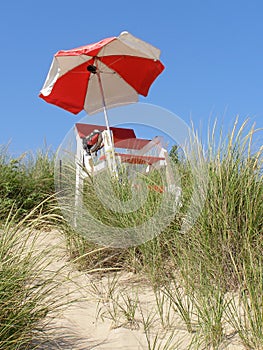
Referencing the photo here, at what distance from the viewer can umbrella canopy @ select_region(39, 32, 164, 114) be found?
5926 millimetres

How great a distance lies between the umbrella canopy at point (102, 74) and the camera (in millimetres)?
5926

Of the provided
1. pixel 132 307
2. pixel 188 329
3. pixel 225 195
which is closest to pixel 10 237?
pixel 132 307

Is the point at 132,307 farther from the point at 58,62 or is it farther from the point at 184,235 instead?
the point at 58,62

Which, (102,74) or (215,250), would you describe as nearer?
(215,250)

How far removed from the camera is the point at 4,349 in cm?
197

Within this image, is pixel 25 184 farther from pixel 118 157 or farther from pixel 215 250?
pixel 215 250

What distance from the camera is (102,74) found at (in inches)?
266

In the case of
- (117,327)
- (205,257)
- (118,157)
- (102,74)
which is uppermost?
(102,74)

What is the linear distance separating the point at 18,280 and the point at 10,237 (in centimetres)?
31

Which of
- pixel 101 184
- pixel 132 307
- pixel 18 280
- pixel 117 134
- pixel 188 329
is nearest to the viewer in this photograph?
pixel 18 280

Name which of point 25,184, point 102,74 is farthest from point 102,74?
point 25,184

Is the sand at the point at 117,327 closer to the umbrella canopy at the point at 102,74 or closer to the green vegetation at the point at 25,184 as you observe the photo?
the green vegetation at the point at 25,184

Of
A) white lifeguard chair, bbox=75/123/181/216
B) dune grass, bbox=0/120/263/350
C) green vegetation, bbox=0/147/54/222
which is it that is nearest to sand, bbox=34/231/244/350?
dune grass, bbox=0/120/263/350

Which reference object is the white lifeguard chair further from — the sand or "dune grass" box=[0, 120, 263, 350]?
the sand
